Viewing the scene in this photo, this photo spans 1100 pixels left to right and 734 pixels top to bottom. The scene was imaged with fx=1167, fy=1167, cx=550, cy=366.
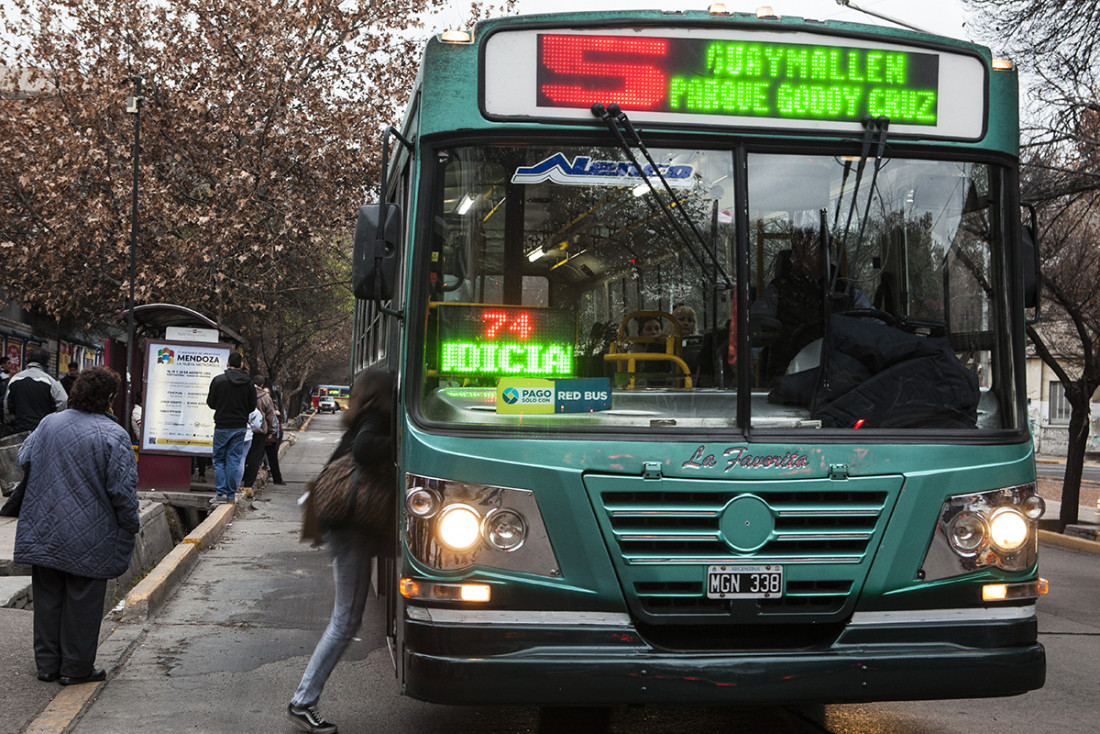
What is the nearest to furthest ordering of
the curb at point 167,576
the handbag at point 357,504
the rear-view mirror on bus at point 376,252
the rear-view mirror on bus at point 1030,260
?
1. the rear-view mirror on bus at point 376,252
2. the rear-view mirror on bus at point 1030,260
3. the handbag at point 357,504
4. the curb at point 167,576

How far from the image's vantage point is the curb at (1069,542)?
49.7 ft

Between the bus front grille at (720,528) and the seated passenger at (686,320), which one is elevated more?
the seated passenger at (686,320)

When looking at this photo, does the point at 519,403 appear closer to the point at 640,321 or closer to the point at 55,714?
the point at 640,321

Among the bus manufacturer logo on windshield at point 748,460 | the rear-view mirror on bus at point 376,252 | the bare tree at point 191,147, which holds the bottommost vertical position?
the bus manufacturer logo on windshield at point 748,460

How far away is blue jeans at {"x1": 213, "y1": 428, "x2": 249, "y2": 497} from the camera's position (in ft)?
49.0

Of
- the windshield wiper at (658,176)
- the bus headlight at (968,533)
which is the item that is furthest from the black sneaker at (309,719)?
the bus headlight at (968,533)

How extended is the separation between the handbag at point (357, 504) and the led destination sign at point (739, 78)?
187 cm

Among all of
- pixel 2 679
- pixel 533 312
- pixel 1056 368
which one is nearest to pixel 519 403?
pixel 533 312

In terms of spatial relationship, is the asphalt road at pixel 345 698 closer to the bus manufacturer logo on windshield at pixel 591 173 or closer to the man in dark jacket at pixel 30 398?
the bus manufacturer logo on windshield at pixel 591 173

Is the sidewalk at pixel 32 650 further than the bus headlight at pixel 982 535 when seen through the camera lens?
Yes

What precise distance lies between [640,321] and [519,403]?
2.01 ft

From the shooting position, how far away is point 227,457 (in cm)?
1520

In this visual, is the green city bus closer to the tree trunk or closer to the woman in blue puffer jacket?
the woman in blue puffer jacket

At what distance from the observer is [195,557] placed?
11070mm
